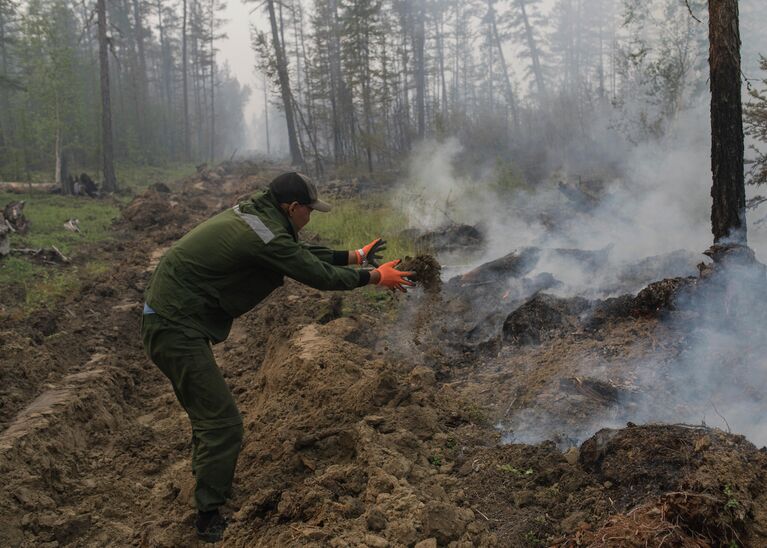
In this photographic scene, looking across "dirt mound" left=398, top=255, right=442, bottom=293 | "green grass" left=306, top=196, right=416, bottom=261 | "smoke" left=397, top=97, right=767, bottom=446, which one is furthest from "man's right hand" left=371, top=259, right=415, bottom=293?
"green grass" left=306, top=196, right=416, bottom=261

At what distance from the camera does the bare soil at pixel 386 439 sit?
9.11ft

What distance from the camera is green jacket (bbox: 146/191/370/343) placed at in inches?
129

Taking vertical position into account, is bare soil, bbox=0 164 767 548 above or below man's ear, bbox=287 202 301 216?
below

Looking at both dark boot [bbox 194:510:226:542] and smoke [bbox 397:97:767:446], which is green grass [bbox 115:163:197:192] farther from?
dark boot [bbox 194:510:226:542]

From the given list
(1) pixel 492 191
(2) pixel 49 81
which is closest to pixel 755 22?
(1) pixel 492 191

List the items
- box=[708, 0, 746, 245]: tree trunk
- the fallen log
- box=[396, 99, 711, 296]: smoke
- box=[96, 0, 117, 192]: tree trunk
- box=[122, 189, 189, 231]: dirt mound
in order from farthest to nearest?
box=[96, 0, 117, 192]: tree trunk → box=[122, 189, 189, 231]: dirt mound → the fallen log → box=[396, 99, 711, 296]: smoke → box=[708, 0, 746, 245]: tree trunk

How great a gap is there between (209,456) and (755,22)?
90.6 feet

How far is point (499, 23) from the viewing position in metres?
35.9

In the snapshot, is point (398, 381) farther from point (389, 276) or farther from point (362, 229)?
point (362, 229)

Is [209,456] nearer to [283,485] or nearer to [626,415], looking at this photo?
[283,485]

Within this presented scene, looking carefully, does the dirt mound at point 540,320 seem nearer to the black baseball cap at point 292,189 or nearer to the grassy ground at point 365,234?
the grassy ground at point 365,234

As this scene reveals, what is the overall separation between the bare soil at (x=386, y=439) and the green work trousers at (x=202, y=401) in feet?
0.88

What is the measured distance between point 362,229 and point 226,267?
7.68 meters

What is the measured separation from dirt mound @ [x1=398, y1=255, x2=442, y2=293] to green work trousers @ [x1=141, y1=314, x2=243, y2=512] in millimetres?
2139
